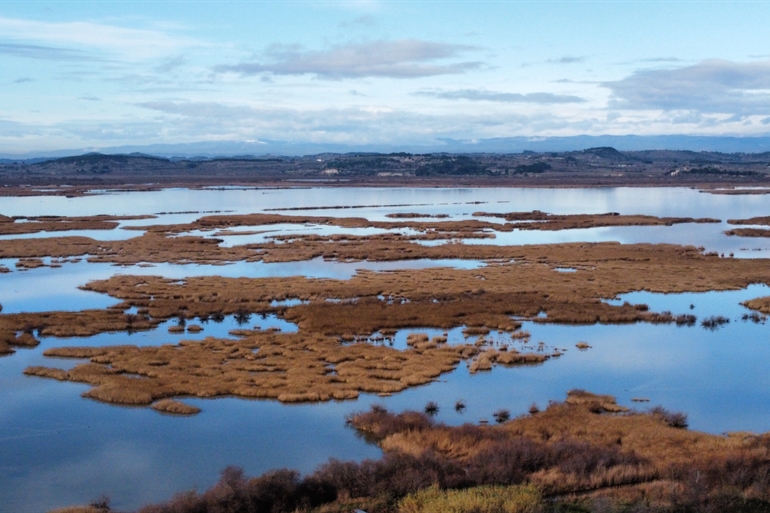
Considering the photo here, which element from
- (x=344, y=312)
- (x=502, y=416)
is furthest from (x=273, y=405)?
(x=344, y=312)

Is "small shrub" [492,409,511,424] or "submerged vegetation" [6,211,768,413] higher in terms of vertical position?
"submerged vegetation" [6,211,768,413]

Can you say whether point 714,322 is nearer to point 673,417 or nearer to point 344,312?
point 673,417

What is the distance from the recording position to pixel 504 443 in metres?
17.5

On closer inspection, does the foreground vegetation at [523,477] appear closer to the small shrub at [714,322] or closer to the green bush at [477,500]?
the green bush at [477,500]

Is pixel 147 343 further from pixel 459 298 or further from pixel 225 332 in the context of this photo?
pixel 459 298

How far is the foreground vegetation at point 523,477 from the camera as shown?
46.4 ft

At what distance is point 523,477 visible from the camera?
51.6 feet

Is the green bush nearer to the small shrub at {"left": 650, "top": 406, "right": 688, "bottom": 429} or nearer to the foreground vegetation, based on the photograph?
the foreground vegetation

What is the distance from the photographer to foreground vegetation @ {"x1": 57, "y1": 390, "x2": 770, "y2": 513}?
1415cm

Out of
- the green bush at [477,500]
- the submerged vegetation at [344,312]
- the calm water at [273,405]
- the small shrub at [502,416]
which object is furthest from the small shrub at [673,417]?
the green bush at [477,500]

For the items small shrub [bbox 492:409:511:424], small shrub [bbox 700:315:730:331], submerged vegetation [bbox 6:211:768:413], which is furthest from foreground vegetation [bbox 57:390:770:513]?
small shrub [bbox 700:315:730:331]

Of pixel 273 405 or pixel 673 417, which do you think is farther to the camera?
pixel 273 405

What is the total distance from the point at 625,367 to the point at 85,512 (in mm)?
17884

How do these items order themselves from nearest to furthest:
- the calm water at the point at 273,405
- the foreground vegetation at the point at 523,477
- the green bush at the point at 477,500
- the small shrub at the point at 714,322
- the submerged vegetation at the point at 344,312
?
the green bush at the point at 477,500 < the foreground vegetation at the point at 523,477 < the calm water at the point at 273,405 < the submerged vegetation at the point at 344,312 < the small shrub at the point at 714,322
